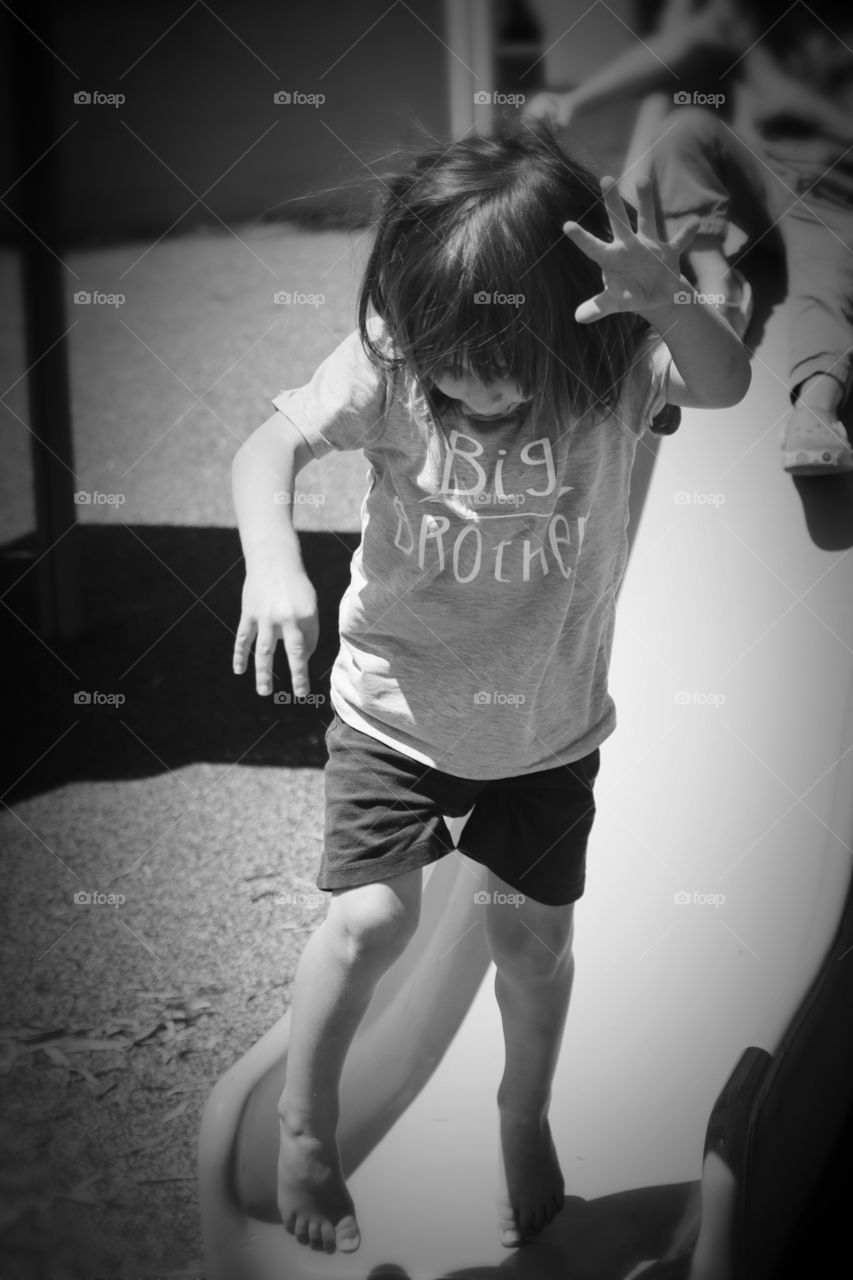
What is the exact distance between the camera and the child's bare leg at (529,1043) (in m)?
1.14

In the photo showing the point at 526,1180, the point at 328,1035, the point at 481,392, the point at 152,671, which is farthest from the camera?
the point at 152,671

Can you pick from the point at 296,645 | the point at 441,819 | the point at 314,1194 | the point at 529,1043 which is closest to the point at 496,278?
the point at 296,645

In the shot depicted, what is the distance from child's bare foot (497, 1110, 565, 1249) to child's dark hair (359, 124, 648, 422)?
66 cm

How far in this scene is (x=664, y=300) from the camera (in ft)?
2.99

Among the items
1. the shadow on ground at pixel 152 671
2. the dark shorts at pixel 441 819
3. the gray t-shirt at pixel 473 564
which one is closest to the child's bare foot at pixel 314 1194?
the dark shorts at pixel 441 819

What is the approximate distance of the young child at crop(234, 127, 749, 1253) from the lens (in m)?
0.96

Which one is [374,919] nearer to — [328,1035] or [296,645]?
[328,1035]

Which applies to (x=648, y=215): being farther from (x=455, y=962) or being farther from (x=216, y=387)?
(x=216, y=387)

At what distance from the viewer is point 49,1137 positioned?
1.34m

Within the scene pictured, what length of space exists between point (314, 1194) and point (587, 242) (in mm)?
834

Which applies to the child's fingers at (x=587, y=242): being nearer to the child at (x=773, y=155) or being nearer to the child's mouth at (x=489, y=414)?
the child's mouth at (x=489, y=414)

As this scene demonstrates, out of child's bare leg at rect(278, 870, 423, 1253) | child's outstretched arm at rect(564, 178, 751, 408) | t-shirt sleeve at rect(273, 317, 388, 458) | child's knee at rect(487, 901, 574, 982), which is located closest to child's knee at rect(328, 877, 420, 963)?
child's bare leg at rect(278, 870, 423, 1253)

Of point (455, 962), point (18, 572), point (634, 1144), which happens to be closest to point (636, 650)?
point (455, 962)

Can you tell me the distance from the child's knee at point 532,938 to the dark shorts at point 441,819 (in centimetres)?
2
